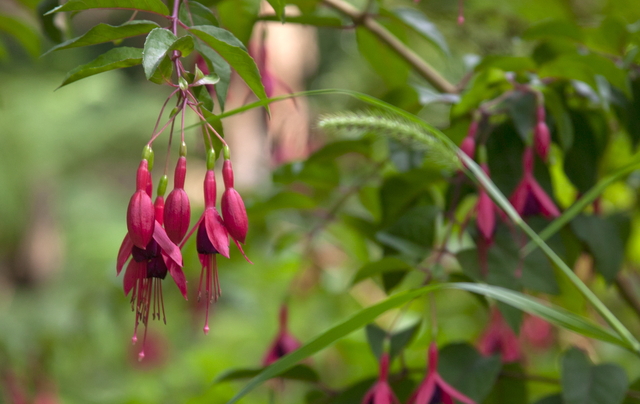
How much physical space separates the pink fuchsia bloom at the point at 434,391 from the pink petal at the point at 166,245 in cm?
20

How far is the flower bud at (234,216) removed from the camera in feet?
0.89

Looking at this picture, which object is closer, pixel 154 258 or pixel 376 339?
pixel 154 258

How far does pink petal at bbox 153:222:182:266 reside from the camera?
0.84ft

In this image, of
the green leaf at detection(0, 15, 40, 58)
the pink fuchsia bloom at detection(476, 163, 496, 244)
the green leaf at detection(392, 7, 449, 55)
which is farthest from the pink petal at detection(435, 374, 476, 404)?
the green leaf at detection(0, 15, 40, 58)

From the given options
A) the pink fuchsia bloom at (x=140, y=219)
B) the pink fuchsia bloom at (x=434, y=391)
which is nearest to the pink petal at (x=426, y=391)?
the pink fuchsia bloom at (x=434, y=391)

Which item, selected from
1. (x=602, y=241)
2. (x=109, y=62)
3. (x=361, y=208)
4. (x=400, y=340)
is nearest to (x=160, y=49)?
(x=109, y=62)

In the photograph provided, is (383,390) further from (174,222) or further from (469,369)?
(174,222)

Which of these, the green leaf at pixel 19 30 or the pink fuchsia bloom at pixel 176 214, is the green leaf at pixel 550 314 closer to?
the pink fuchsia bloom at pixel 176 214

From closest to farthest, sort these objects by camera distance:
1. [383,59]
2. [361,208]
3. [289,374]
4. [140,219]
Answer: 1. [140,219]
2. [289,374]
3. [383,59]
4. [361,208]

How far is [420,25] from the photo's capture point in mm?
529

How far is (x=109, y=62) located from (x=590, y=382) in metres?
0.39

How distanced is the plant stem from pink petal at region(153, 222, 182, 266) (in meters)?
0.35

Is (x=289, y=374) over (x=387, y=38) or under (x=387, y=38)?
under

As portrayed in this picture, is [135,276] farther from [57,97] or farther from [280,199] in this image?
[57,97]
